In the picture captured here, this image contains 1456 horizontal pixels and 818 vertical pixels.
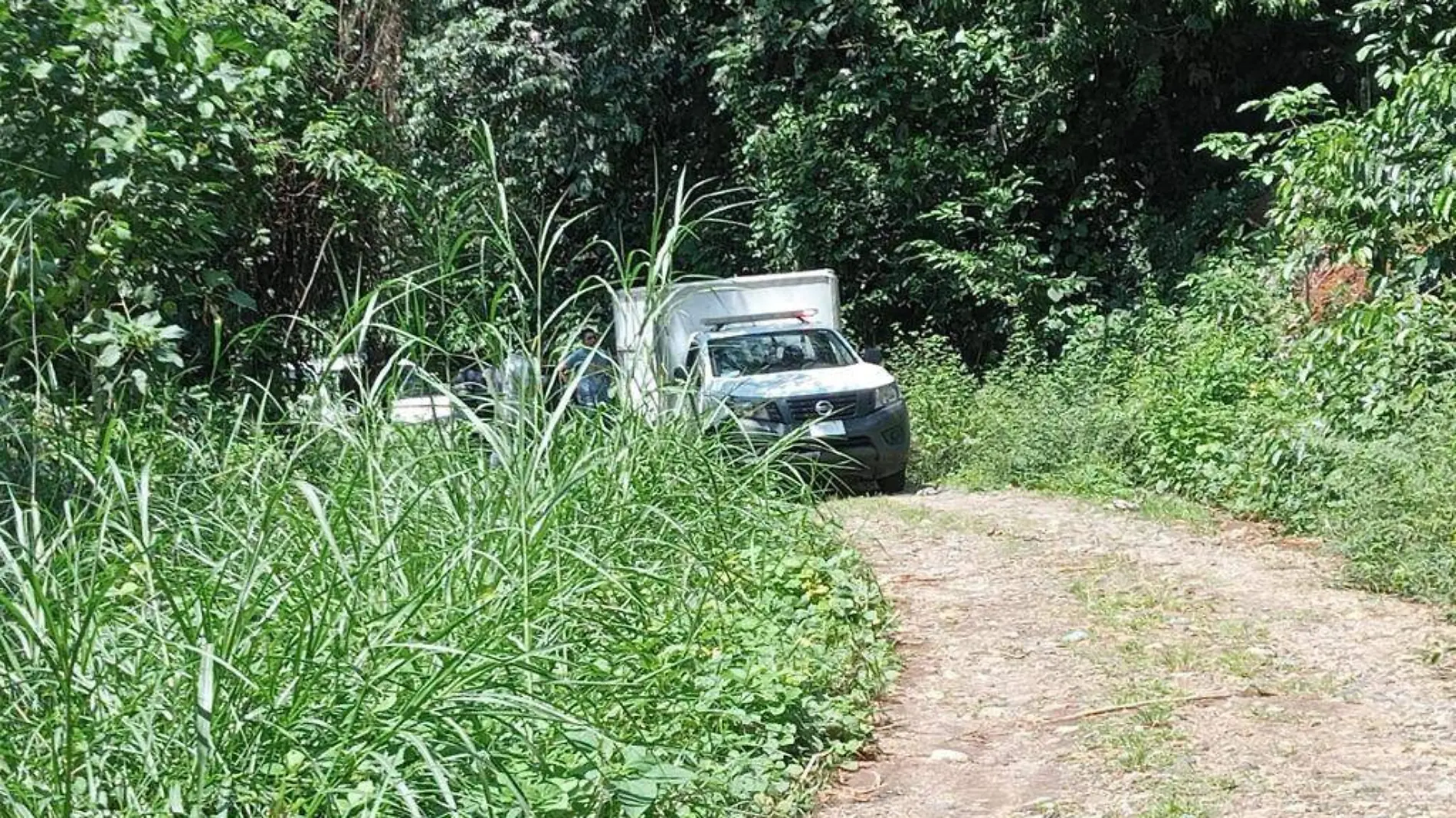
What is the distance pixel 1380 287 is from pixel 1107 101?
949 cm

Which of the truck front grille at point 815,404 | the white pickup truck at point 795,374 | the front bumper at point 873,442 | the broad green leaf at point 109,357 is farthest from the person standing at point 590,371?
the truck front grille at point 815,404

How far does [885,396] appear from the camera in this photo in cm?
1321

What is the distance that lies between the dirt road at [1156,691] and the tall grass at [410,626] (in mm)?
395

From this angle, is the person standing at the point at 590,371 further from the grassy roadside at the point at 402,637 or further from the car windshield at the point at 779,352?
the car windshield at the point at 779,352

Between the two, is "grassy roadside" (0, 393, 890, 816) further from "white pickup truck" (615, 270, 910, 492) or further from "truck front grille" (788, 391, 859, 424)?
"truck front grille" (788, 391, 859, 424)

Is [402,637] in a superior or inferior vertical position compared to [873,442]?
superior

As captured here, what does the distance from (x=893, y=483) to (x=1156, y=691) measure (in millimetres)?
7786

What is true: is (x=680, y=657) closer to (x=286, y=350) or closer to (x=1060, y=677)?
(x=1060, y=677)

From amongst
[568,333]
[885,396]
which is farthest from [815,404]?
[568,333]

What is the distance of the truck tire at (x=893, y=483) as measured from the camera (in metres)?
13.4

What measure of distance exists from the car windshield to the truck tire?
1222 millimetres

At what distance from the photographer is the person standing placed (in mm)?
5902

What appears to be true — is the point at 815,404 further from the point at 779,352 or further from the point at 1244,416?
the point at 1244,416

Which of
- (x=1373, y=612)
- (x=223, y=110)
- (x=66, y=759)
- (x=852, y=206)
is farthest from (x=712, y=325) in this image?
(x=66, y=759)
